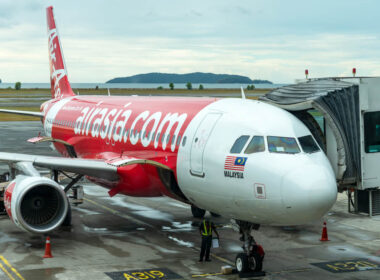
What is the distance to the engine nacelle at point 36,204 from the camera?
18156mm

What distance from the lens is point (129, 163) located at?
18219 millimetres

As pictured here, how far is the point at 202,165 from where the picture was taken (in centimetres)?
1605

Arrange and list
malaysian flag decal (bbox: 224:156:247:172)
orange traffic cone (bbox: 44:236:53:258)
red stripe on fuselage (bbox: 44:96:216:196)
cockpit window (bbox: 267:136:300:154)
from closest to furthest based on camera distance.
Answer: cockpit window (bbox: 267:136:300:154) → malaysian flag decal (bbox: 224:156:247:172) → orange traffic cone (bbox: 44:236:53:258) → red stripe on fuselage (bbox: 44:96:216:196)

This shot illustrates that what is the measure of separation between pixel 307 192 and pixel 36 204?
30.0 feet

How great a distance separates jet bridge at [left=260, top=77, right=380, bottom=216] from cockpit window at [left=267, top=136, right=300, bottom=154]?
1.30 m

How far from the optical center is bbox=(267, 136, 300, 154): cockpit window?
48.0 ft

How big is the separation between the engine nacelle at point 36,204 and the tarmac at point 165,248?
3.03 feet

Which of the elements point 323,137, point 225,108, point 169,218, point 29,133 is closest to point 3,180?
point 169,218

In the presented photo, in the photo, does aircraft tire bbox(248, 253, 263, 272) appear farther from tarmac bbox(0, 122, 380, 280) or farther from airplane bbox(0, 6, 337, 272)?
tarmac bbox(0, 122, 380, 280)

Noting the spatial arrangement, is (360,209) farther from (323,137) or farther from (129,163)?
(129,163)

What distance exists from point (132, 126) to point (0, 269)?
7.12 metres

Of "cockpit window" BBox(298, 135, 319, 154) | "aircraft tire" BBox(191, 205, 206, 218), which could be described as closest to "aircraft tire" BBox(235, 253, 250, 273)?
"cockpit window" BBox(298, 135, 319, 154)

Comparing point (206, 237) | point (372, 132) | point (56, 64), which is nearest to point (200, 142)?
point (206, 237)

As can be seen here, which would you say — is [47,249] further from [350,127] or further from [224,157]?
[350,127]
